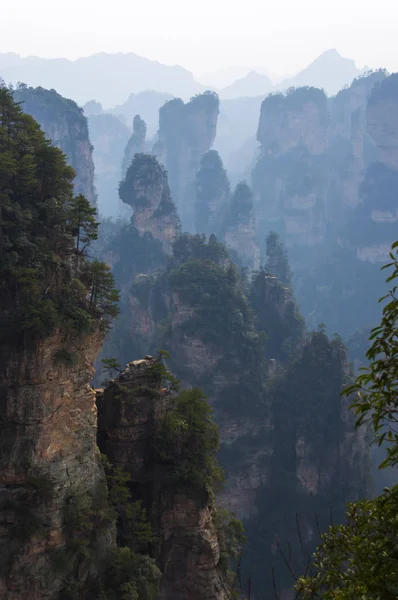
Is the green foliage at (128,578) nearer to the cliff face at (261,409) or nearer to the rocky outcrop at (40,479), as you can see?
the rocky outcrop at (40,479)

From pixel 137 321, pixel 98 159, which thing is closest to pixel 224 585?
pixel 137 321

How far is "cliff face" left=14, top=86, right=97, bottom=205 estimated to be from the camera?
59.6 m

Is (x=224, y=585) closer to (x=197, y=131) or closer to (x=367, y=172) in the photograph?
(x=367, y=172)

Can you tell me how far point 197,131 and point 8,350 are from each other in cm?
7588

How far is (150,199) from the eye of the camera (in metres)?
53.0

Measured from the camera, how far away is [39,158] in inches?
611

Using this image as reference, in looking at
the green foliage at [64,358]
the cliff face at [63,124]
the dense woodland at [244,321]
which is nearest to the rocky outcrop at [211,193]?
the dense woodland at [244,321]

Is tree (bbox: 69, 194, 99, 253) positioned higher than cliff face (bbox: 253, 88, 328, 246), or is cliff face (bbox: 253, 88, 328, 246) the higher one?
cliff face (bbox: 253, 88, 328, 246)

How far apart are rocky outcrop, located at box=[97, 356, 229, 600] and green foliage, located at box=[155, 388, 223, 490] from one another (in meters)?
0.21

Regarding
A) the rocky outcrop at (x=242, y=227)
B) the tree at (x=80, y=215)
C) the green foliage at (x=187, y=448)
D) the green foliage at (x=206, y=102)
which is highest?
the green foliage at (x=206, y=102)

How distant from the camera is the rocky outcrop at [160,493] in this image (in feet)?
53.8

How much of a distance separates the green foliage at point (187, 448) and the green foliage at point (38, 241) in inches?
156

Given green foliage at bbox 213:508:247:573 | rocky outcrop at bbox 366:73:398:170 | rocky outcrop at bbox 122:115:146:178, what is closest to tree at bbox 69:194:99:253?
green foliage at bbox 213:508:247:573

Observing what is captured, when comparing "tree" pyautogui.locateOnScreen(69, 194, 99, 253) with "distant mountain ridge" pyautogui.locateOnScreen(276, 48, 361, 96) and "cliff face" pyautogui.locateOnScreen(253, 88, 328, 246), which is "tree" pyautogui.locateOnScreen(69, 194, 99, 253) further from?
"distant mountain ridge" pyautogui.locateOnScreen(276, 48, 361, 96)
